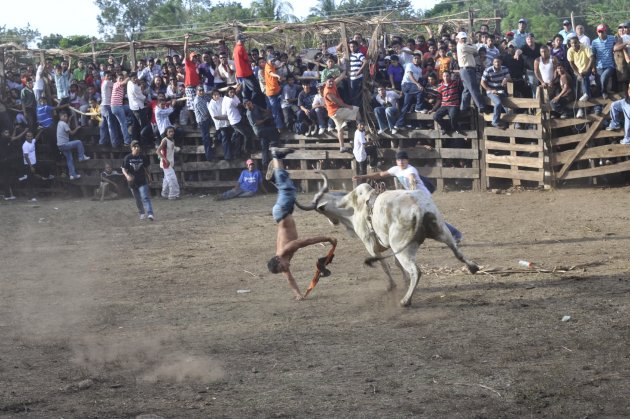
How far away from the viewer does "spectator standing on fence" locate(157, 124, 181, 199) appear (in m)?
22.4

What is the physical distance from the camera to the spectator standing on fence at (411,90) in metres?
20.1

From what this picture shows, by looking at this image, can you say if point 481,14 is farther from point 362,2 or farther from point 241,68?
point 241,68

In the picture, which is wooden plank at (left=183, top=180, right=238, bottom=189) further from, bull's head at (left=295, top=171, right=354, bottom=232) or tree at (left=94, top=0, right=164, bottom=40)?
tree at (left=94, top=0, right=164, bottom=40)

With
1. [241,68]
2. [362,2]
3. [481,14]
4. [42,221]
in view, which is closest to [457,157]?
[241,68]

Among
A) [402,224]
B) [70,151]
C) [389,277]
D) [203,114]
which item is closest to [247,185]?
[203,114]

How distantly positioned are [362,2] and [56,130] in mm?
28998

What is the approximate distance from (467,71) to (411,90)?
1488 mm

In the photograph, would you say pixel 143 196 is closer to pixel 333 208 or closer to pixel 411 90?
pixel 411 90

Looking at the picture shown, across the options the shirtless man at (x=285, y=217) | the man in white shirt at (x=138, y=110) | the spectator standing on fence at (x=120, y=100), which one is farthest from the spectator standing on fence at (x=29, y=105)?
the shirtless man at (x=285, y=217)

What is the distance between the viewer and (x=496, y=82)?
63.7 ft

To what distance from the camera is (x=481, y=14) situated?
1789 inches

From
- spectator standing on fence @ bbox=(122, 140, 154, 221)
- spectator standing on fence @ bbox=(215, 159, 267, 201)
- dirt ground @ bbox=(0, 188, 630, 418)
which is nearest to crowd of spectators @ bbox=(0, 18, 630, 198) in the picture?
spectator standing on fence @ bbox=(215, 159, 267, 201)

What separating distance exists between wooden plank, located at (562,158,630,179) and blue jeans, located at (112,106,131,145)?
10.6 m

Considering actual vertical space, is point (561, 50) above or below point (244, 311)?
above
